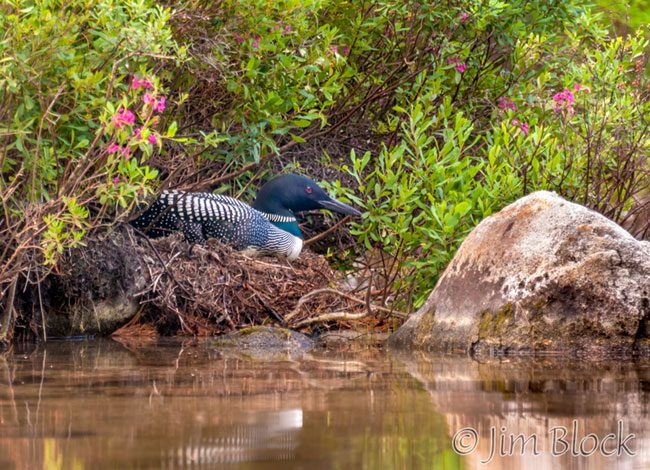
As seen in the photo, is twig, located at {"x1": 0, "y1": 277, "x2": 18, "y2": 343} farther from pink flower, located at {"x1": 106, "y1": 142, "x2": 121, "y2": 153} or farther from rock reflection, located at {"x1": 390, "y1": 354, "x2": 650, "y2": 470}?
rock reflection, located at {"x1": 390, "y1": 354, "x2": 650, "y2": 470}

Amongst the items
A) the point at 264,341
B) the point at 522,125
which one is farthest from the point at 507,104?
the point at 264,341

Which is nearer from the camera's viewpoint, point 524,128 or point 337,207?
point 524,128

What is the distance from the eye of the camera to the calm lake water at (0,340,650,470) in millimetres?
3518

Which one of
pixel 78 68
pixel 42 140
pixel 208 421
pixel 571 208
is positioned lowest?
pixel 208 421

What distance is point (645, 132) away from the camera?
8227mm

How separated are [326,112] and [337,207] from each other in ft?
3.32

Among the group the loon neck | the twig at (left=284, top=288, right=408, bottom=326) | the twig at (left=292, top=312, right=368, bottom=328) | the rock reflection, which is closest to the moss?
the rock reflection

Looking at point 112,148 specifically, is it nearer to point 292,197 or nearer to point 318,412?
point 318,412

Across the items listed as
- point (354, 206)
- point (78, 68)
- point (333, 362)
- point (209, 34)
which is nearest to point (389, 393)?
point (333, 362)

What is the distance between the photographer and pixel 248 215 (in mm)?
9070

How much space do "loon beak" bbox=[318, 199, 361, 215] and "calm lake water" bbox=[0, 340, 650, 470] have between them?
2583 mm

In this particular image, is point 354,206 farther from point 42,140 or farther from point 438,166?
point 42,140

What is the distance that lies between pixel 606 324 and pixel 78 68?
140 inches

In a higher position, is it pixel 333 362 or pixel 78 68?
pixel 78 68
